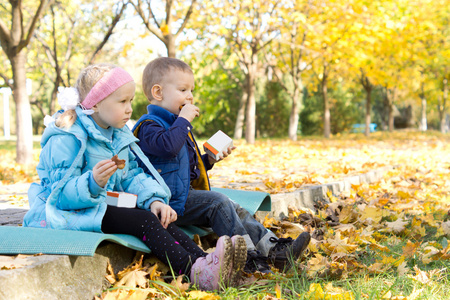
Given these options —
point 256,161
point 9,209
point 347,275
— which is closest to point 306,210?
point 347,275

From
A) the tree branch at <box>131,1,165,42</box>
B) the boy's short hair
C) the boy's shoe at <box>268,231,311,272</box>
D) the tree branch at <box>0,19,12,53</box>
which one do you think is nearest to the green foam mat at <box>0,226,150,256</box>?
the boy's shoe at <box>268,231,311,272</box>

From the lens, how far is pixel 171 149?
2.66 metres

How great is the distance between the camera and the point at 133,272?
2.18 meters

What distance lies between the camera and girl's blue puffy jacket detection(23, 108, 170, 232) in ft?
7.45

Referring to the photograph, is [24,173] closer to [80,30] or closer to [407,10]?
[80,30]

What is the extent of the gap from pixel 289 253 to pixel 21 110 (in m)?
6.47

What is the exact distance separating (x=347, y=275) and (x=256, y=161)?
5483 millimetres

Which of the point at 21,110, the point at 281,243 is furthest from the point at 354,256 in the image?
the point at 21,110

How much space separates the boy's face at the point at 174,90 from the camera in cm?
291

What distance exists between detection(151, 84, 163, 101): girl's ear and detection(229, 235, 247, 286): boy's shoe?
1.19m

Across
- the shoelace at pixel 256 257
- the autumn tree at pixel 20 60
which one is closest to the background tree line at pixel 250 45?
the autumn tree at pixel 20 60

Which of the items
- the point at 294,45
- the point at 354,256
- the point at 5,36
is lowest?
the point at 354,256

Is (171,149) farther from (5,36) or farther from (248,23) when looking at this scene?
(248,23)

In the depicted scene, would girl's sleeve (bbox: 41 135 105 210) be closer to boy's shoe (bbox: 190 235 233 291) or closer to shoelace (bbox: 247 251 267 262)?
boy's shoe (bbox: 190 235 233 291)
